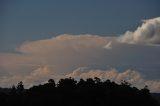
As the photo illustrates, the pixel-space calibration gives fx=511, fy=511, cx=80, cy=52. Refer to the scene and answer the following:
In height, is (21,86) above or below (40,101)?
above

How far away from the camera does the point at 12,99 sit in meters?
133

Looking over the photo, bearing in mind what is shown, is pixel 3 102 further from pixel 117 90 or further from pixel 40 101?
pixel 117 90

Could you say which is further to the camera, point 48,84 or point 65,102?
point 48,84

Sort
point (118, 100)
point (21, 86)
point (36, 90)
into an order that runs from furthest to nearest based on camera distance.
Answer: point (21, 86) → point (36, 90) → point (118, 100)

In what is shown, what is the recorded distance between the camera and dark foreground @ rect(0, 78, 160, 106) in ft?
413

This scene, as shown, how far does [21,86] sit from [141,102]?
45880mm

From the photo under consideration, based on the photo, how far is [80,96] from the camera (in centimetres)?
12850

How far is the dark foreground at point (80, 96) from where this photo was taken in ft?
413

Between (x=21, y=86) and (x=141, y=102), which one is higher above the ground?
(x=21, y=86)

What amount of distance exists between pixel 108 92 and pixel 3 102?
27.7 metres

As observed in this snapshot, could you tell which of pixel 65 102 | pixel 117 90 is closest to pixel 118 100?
pixel 117 90

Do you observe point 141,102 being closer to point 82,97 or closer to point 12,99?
point 82,97

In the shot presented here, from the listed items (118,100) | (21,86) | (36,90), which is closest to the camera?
(118,100)

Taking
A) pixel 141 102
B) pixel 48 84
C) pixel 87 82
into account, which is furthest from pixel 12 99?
pixel 141 102
